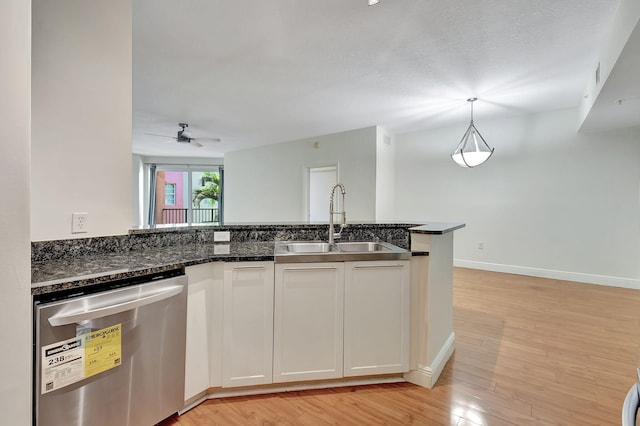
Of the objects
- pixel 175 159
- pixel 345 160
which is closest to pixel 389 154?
pixel 345 160

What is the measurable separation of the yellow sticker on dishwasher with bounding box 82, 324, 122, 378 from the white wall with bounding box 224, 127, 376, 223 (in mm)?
4370

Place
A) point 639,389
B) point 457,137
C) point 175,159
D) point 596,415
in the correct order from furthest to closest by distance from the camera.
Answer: point 175,159, point 457,137, point 596,415, point 639,389

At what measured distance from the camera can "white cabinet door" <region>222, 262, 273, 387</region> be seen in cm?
167

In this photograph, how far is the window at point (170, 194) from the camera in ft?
28.5

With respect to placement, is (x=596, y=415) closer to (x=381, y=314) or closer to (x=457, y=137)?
(x=381, y=314)

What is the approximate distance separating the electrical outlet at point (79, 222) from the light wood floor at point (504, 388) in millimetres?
1169

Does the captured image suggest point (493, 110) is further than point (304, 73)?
Yes

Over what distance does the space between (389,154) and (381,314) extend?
4388 mm

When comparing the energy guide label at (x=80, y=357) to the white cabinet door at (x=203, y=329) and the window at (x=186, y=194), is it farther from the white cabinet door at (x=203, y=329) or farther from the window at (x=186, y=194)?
the window at (x=186, y=194)

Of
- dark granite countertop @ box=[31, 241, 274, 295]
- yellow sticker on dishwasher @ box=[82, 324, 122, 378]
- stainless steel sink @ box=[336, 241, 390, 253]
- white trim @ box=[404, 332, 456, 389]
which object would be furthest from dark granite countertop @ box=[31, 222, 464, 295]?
white trim @ box=[404, 332, 456, 389]

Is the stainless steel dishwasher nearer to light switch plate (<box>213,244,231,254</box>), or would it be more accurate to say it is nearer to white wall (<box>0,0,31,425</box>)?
white wall (<box>0,0,31,425</box>)

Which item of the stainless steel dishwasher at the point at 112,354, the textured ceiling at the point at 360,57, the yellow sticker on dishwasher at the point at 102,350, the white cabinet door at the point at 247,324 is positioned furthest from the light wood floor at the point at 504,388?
the textured ceiling at the point at 360,57

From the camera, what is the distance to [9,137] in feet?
2.78

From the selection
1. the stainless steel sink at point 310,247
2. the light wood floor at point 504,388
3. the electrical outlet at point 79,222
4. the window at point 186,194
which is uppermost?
the window at point 186,194
